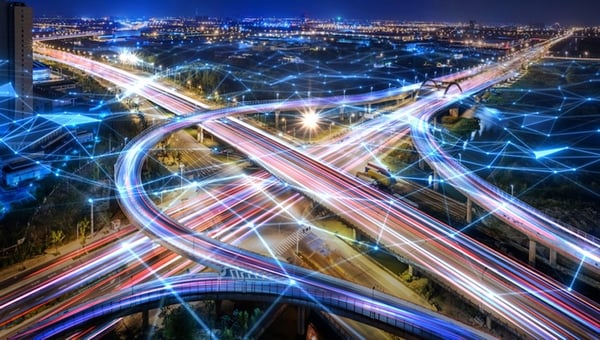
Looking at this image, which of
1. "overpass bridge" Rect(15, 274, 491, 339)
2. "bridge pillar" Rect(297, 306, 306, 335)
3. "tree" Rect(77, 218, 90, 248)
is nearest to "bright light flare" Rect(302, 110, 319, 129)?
"tree" Rect(77, 218, 90, 248)

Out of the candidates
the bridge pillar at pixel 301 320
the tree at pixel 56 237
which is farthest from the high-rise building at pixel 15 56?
the bridge pillar at pixel 301 320

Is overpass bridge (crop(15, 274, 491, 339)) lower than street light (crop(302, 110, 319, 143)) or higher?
lower

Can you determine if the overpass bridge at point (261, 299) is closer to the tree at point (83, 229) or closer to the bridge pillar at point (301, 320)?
the bridge pillar at point (301, 320)

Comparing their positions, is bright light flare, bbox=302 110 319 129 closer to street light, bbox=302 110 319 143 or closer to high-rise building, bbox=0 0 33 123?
street light, bbox=302 110 319 143

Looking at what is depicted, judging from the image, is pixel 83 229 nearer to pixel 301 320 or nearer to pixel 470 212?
pixel 301 320

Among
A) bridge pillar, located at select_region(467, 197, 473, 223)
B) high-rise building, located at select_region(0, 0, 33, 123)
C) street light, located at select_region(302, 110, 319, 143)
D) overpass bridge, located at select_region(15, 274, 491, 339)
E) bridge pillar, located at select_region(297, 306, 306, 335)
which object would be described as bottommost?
bridge pillar, located at select_region(297, 306, 306, 335)

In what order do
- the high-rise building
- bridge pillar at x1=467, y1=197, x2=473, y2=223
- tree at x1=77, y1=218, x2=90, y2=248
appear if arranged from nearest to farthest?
tree at x1=77, y1=218, x2=90, y2=248 → bridge pillar at x1=467, y1=197, x2=473, y2=223 → the high-rise building

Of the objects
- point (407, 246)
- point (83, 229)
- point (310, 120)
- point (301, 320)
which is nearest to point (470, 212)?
point (407, 246)

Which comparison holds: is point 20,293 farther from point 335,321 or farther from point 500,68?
point 500,68
